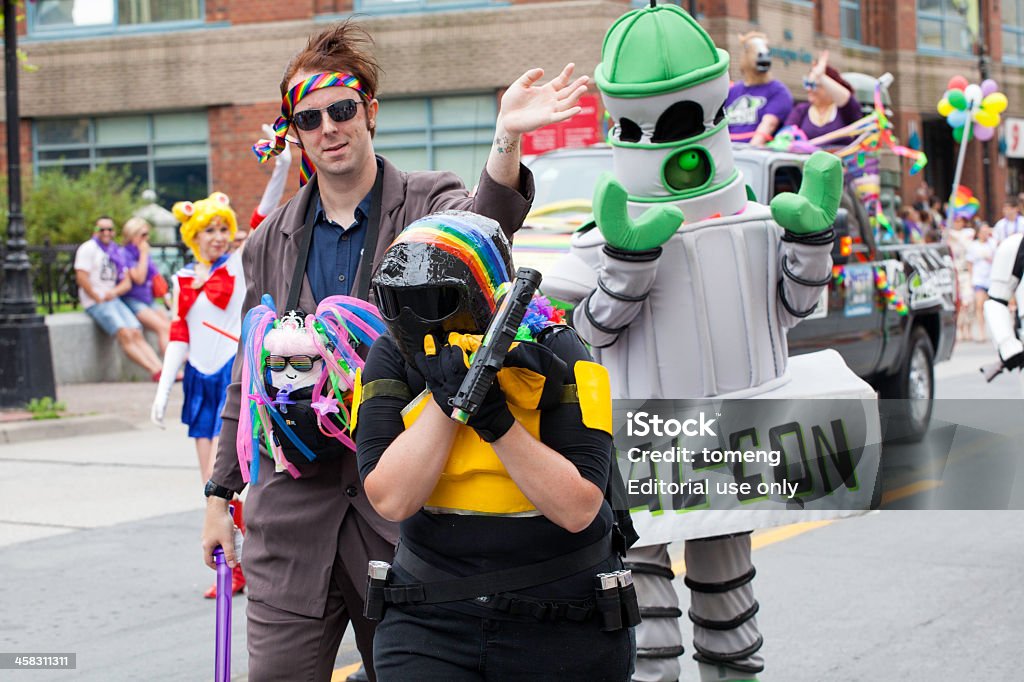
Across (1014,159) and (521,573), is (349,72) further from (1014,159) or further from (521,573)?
(1014,159)

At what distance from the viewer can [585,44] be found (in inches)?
942

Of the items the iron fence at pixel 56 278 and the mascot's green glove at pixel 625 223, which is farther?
the iron fence at pixel 56 278

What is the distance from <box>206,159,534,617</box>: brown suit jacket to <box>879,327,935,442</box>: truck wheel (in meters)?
7.89

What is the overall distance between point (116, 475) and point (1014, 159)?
35.7 m

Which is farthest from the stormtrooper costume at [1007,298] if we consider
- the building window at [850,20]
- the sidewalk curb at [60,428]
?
the building window at [850,20]

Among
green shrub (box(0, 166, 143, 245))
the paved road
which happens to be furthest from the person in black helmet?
green shrub (box(0, 166, 143, 245))

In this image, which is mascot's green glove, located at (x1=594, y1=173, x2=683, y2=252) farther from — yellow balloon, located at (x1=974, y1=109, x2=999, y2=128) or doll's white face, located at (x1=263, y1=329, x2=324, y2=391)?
yellow balloon, located at (x1=974, y1=109, x2=999, y2=128)

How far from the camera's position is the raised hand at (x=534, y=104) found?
129 inches

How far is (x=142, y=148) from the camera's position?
89.8 feet

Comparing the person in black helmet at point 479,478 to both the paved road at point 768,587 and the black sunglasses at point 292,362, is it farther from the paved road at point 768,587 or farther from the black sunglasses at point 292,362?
the paved road at point 768,587

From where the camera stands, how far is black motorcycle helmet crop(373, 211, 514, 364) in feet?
8.76

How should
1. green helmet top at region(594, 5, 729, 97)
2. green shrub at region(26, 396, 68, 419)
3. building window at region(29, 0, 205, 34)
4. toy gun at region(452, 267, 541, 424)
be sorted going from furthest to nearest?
building window at region(29, 0, 205, 34) → green shrub at region(26, 396, 68, 419) → green helmet top at region(594, 5, 729, 97) → toy gun at region(452, 267, 541, 424)

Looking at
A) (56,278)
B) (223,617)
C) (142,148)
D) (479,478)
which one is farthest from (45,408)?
(142,148)

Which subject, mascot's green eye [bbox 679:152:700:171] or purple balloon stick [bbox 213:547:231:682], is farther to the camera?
mascot's green eye [bbox 679:152:700:171]
